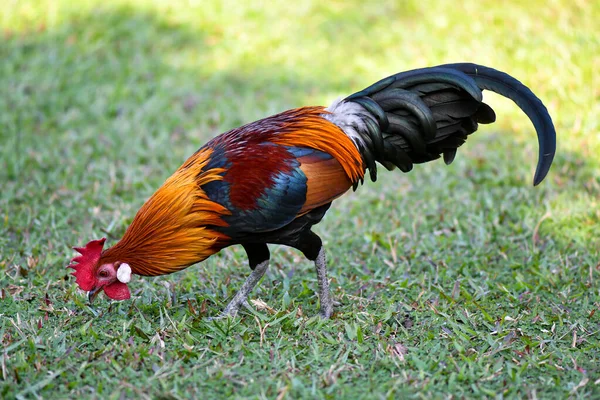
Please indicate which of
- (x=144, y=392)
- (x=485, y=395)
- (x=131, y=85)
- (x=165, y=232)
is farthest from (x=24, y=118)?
(x=485, y=395)

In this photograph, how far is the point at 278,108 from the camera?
779cm

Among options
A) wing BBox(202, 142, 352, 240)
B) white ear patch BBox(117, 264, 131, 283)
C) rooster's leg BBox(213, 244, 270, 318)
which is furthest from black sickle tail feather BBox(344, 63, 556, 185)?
white ear patch BBox(117, 264, 131, 283)

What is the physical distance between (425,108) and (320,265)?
3.66 feet

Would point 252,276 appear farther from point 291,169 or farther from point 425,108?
point 425,108

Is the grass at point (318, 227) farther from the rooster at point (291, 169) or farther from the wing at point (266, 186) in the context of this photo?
the wing at point (266, 186)

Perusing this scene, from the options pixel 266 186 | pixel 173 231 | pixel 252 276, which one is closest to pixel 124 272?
pixel 173 231

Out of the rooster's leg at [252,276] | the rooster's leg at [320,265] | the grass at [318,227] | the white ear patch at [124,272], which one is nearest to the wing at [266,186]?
the rooster's leg at [320,265]

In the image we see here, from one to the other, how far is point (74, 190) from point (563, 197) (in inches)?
168

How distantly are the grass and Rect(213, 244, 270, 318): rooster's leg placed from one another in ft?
0.43

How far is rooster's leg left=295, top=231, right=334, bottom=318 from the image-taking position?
398 centimetres

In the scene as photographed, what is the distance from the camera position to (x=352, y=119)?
401 cm

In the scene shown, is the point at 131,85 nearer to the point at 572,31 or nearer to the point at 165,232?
the point at 165,232

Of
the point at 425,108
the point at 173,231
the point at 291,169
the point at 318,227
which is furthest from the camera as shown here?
the point at 318,227

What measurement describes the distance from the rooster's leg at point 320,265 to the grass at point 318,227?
0.12 metres
